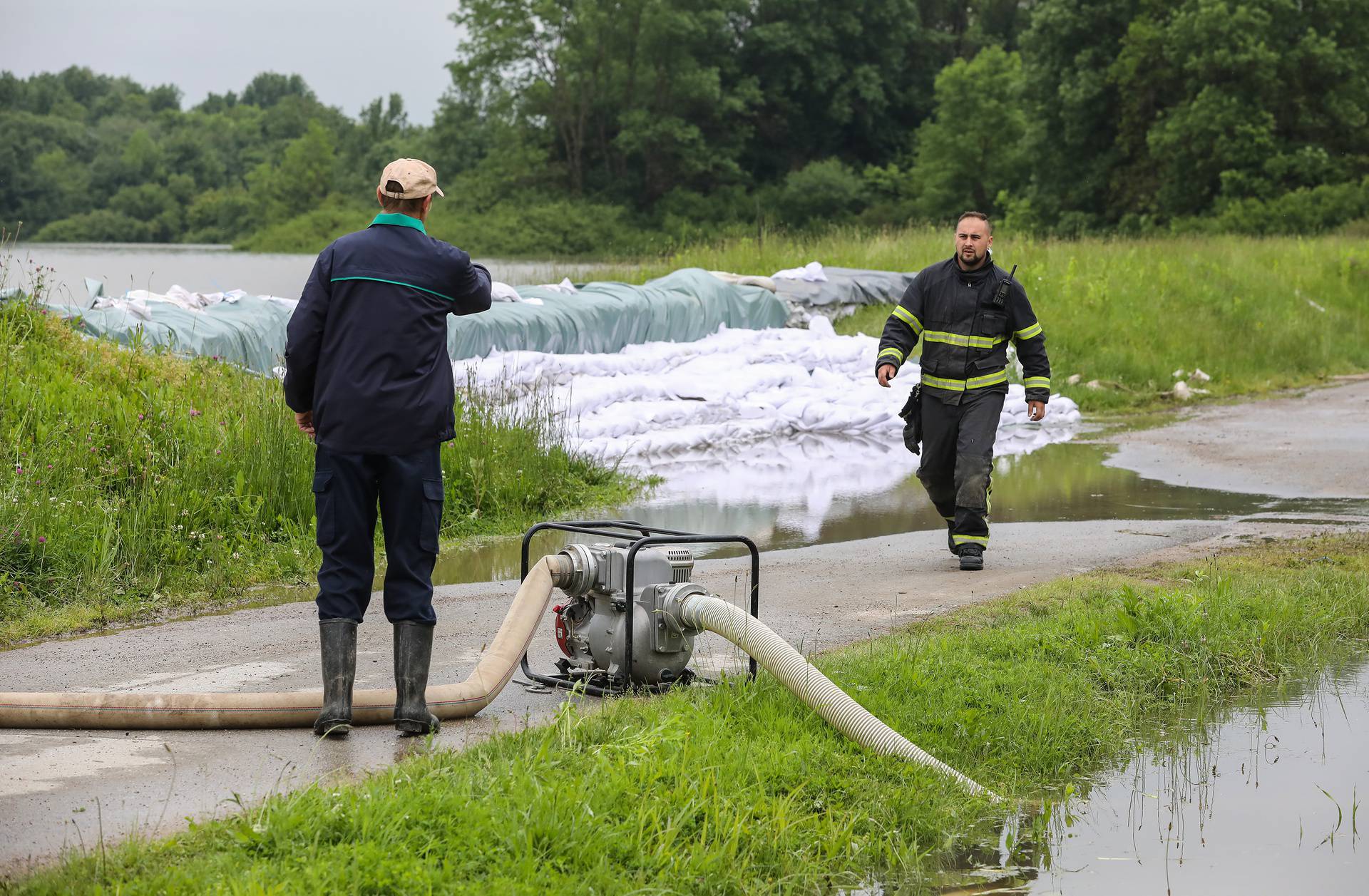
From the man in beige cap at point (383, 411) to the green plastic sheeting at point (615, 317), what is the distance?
10.2 m

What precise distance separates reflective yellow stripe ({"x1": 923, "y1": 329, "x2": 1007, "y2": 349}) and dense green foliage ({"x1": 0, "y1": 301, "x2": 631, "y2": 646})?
328 cm

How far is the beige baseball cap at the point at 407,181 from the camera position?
496 cm

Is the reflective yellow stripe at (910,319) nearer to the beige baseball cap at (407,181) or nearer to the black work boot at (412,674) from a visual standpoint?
the beige baseball cap at (407,181)

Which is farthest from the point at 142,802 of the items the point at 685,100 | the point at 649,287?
the point at 685,100

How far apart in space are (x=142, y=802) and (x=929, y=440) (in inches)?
220

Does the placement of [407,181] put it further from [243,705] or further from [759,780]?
[759,780]

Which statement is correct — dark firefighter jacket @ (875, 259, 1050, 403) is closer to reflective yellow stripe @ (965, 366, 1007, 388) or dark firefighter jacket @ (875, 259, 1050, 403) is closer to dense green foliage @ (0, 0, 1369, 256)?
reflective yellow stripe @ (965, 366, 1007, 388)

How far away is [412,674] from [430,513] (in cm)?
59

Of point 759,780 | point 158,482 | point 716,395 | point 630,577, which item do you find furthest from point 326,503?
point 716,395

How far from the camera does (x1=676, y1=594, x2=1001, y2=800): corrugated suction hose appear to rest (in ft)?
16.0

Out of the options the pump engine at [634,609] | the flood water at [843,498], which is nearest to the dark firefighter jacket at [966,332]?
the flood water at [843,498]

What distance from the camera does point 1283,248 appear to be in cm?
2672

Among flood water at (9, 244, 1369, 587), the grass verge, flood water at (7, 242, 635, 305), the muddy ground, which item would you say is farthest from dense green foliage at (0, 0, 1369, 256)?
the grass verge

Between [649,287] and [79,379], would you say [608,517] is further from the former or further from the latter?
[649,287]
